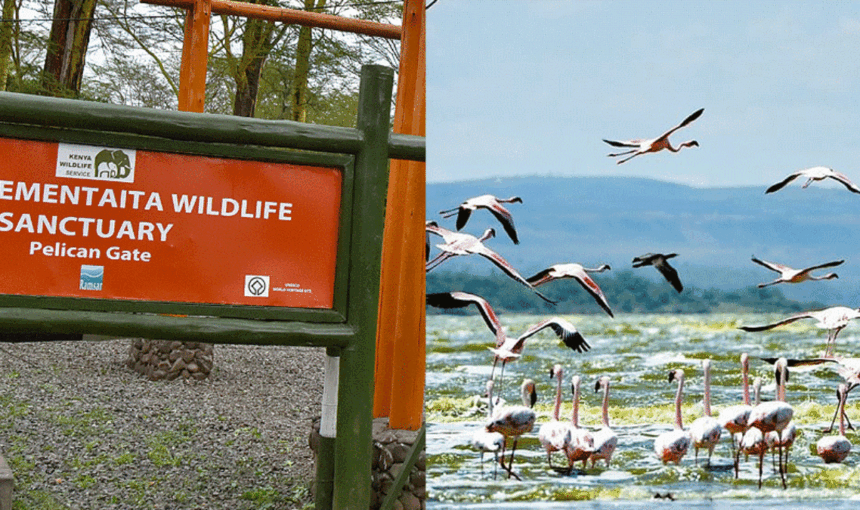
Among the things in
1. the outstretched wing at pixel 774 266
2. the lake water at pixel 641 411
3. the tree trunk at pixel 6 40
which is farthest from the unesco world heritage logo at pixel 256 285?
the tree trunk at pixel 6 40

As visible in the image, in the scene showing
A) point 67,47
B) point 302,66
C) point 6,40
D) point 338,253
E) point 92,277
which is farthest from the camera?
point 302,66

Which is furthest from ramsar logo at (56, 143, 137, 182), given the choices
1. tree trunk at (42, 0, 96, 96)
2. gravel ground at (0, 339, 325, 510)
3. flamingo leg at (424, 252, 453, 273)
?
tree trunk at (42, 0, 96, 96)

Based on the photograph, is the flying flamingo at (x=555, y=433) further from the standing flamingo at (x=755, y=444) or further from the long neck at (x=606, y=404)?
the standing flamingo at (x=755, y=444)

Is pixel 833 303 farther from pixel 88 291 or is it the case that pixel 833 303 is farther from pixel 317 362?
pixel 317 362

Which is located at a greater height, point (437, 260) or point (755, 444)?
point (437, 260)

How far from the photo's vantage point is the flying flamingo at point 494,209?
3.64ft

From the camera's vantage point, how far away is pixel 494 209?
Result: 1.12 meters

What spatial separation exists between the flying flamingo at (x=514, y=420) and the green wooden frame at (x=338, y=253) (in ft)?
2.83

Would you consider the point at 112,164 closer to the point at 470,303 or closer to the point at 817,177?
the point at 470,303

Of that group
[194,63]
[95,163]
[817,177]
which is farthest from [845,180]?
[194,63]

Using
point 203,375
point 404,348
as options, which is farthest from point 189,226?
point 203,375

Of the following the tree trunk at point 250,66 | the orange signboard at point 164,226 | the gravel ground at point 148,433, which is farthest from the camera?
the tree trunk at point 250,66

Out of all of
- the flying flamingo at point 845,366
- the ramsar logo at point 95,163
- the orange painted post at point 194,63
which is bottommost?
the flying flamingo at point 845,366

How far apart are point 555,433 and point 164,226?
1075 mm
